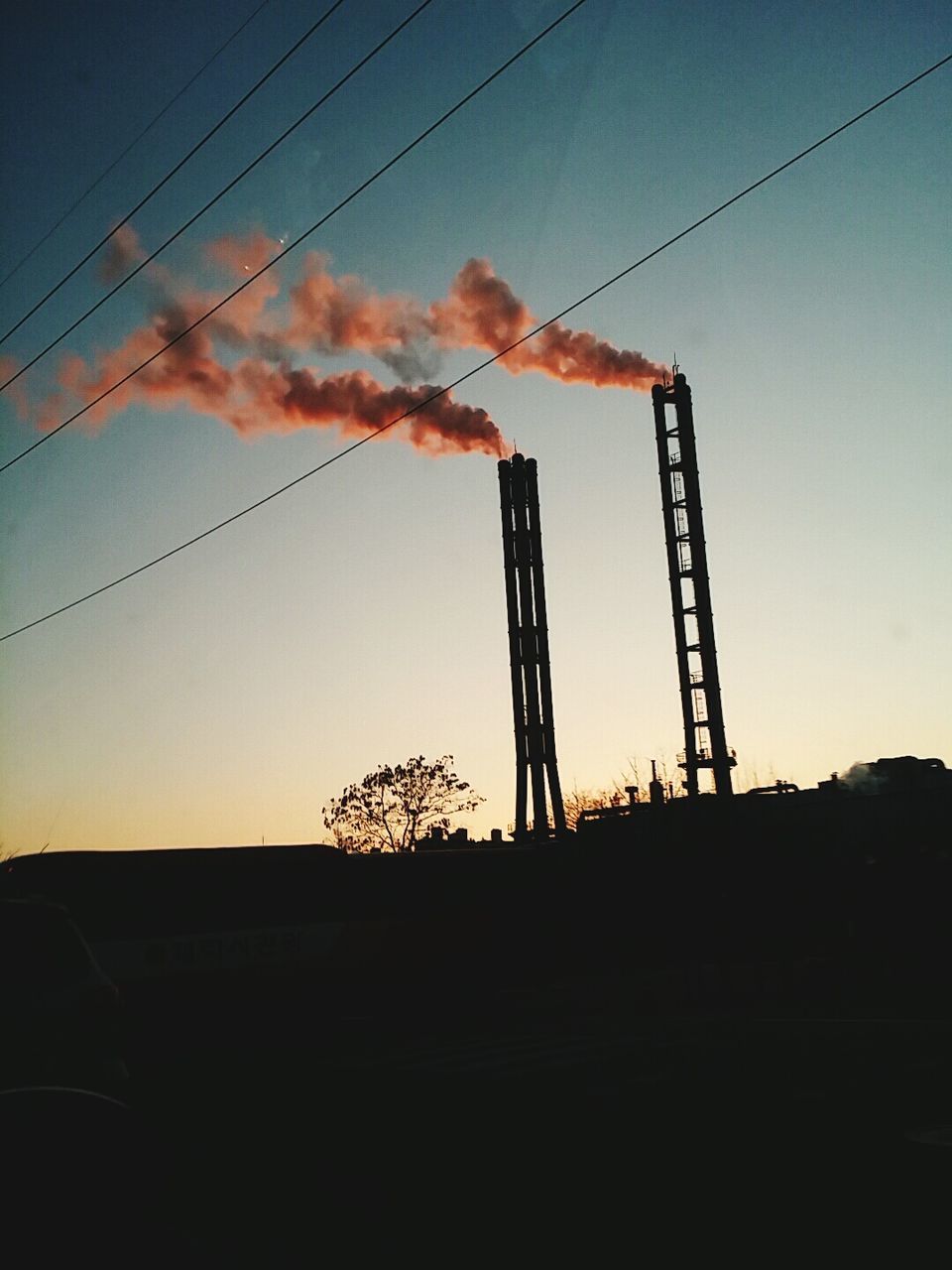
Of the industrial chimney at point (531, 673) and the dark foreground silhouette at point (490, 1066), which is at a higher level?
the industrial chimney at point (531, 673)

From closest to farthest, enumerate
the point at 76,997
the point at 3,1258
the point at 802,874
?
the point at 3,1258, the point at 76,997, the point at 802,874

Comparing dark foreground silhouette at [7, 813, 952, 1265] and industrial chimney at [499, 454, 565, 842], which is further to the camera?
industrial chimney at [499, 454, 565, 842]

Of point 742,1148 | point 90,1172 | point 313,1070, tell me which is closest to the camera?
point 90,1172

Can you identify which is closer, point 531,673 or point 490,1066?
point 490,1066

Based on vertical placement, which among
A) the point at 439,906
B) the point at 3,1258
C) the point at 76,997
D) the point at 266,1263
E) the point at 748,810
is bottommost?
the point at 266,1263

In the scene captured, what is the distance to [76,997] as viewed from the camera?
21.2ft

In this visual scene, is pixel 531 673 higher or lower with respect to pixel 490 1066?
higher

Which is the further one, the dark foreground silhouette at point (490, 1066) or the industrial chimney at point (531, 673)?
the industrial chimney at point (531, 673)

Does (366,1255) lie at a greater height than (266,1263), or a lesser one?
lesser

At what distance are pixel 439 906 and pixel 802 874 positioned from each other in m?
16.4

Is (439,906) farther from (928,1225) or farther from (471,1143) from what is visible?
(928,1225)

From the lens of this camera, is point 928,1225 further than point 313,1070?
No

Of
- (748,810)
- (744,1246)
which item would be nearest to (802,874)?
(748,810)

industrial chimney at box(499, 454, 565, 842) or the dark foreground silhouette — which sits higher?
industrial chimney at box(499, 454, 565, 842)
